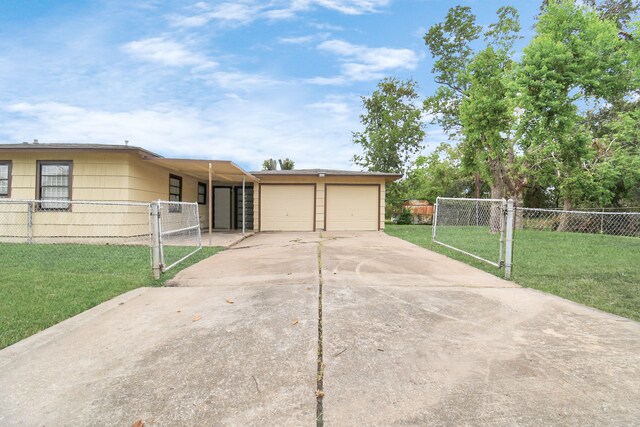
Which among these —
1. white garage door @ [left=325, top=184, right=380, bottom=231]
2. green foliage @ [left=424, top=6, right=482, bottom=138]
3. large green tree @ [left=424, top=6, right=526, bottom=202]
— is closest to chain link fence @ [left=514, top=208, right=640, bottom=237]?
large green tree @ [left=424, top=6, right=526, bottom=202]

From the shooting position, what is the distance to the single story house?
1030cm

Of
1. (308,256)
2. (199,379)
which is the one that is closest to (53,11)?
(308,256)

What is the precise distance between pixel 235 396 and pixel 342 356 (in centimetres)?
83

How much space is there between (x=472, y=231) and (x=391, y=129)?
1331 cm

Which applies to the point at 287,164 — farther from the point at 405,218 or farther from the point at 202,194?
the point at 202,194

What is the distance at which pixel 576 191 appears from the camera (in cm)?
1798

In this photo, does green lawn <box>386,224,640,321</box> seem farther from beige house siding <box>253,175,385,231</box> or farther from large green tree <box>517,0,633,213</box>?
beige house siding <box>253,175,385,231</box>

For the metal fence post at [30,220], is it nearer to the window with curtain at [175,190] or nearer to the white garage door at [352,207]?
the window with curtain at [175,190]

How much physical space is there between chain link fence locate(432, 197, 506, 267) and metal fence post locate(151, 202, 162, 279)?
5713mm

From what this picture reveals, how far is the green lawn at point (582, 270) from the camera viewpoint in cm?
451

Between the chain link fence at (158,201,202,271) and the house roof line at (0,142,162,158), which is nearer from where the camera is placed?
the chain link fence at (158,201,202,271)

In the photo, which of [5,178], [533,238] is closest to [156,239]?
[5,178]

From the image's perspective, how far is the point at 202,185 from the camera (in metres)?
16.2

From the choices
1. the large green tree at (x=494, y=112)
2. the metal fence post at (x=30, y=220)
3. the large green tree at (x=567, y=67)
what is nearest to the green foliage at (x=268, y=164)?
the large green tree at (x=494, y=112)
